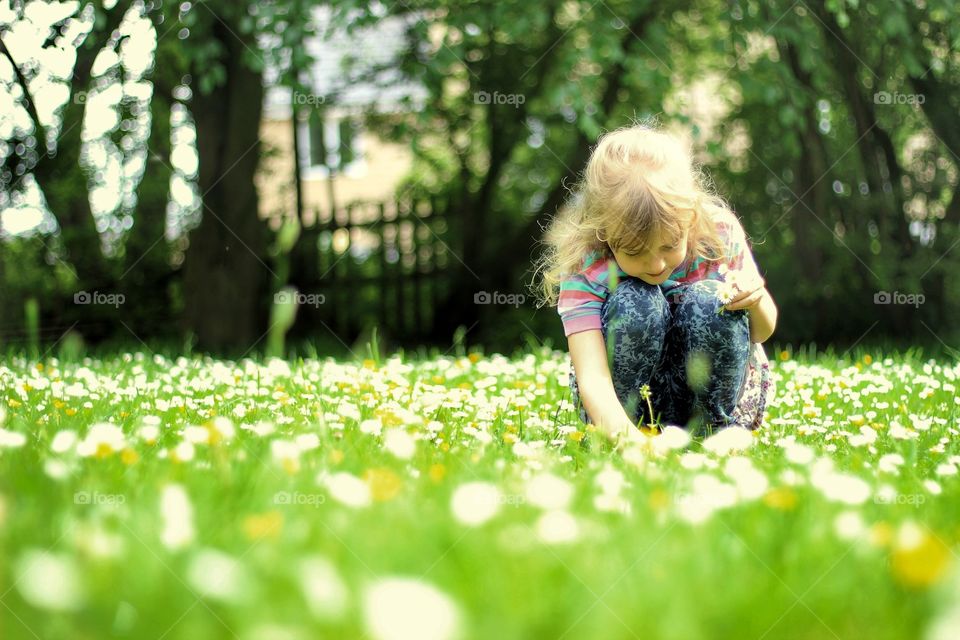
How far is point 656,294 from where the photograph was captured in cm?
276

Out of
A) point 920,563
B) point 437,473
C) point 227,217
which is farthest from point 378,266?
point 920,563

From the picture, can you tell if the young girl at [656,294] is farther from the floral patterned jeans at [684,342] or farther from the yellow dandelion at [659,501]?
the yellow dandelion at [659,501]

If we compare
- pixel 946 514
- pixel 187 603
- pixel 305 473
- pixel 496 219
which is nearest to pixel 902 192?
pixel 496 219

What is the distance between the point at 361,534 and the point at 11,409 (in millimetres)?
1953

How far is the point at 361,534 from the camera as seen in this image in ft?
4.22

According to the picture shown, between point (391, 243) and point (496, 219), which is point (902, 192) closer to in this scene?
point (496, 219)

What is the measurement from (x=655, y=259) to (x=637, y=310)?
0.16 meters

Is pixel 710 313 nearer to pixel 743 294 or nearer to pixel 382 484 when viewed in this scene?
pixel 743 294

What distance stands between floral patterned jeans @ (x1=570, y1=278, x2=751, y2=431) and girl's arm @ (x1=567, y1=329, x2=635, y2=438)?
50 millimetres

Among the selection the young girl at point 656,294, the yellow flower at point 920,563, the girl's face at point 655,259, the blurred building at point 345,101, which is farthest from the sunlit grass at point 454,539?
the blurred building at point 345,101

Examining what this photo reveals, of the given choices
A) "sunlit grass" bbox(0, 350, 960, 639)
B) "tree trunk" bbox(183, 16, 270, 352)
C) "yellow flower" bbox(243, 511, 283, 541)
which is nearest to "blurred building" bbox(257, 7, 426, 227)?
"tree trunk" bbox(183, 16, 270, 352)

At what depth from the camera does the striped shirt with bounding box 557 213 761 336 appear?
109 inches

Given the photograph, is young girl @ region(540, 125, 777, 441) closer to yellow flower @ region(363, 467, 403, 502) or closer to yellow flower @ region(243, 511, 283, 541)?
yellow flower @ region(363, 467, 403, 502)

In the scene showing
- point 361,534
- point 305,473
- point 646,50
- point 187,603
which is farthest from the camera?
point 646,50
